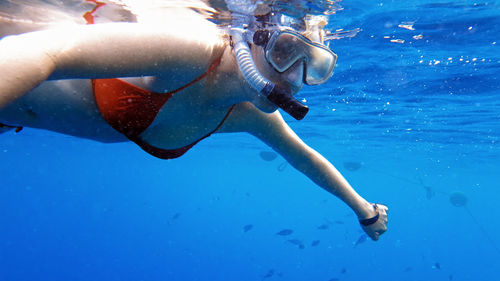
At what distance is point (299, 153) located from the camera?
393cm

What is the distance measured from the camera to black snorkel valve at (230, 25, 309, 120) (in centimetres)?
229

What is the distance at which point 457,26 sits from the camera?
26.2ft

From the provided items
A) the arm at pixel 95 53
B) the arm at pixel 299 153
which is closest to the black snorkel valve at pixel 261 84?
the arm at pixel 95 53

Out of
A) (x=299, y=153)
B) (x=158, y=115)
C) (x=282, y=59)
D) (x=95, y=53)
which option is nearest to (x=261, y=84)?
(x=282, y=59)

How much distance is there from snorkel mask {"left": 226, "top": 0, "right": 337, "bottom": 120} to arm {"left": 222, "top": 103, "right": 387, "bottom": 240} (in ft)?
A: 2.51

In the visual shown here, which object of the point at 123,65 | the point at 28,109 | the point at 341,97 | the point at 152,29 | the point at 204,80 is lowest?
the point at 341,97

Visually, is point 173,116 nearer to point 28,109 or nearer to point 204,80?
point 204,80

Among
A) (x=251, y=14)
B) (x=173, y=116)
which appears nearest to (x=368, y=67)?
(x=251, y=14)

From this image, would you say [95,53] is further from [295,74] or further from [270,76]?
[295,74]

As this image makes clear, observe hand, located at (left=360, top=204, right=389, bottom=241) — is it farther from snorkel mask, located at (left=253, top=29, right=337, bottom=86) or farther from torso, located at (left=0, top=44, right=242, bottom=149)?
torso, located at (left=0, top=44, right=242, bottom=149)

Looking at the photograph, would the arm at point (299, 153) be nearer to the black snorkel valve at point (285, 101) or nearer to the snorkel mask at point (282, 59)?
the snorkel mask at point (282, 59)

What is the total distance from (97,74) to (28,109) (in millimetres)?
1356

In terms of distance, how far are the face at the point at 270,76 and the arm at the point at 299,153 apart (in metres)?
0.79

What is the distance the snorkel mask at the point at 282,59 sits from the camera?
7.59 feet
